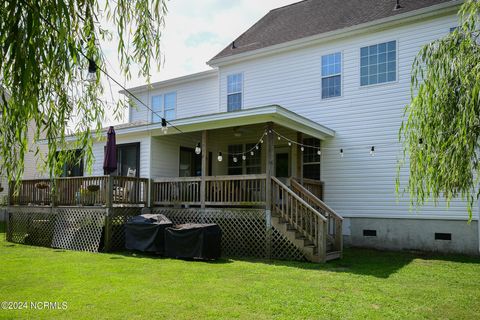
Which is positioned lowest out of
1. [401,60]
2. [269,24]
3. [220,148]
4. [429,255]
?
[429,255]

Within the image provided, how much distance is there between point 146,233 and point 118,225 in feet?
4.81

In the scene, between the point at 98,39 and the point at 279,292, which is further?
the point at 279,292

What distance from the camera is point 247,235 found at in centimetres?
1057

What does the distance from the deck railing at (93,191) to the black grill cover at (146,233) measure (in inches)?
41.8

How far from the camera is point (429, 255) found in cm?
1080

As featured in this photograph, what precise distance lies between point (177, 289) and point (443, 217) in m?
8.04

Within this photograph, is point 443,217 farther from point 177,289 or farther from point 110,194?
point 110,194

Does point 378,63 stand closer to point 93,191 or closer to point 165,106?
point 165,106

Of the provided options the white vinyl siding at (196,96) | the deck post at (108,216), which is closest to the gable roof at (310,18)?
the white vinyl siding at (196,96)

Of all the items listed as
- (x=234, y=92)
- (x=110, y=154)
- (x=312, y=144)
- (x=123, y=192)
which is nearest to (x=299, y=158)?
(x=312, y=144)

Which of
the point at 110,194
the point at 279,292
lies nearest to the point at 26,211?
the point at 110,194

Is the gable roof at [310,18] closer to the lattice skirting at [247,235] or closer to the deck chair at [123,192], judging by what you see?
the deck chair at [123,192]

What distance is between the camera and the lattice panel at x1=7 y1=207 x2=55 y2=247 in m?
13.0

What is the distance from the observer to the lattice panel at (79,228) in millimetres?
11366
